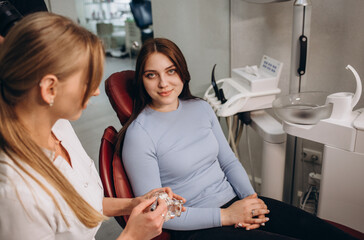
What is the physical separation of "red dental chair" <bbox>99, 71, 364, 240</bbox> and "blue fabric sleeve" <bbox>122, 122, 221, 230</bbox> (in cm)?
4

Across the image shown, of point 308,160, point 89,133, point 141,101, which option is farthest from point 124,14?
point 308,160

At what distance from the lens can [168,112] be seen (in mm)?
1413

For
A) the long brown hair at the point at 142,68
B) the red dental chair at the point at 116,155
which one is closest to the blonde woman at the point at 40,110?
the red dental chair at the point at 116,155

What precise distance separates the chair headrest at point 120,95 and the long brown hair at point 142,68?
0.02 meters

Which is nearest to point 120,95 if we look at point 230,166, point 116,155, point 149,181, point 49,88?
point 116,155

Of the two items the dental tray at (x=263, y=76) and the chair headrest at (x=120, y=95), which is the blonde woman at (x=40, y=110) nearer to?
the chair headrest at (x=120, y=95)

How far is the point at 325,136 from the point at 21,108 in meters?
1.19

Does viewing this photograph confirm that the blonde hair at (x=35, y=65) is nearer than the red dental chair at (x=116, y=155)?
Yes

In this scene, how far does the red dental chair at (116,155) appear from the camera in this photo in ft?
3.94

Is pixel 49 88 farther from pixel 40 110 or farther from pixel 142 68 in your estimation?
pixel 142 68

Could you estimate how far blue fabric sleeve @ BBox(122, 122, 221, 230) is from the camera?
1211 mm

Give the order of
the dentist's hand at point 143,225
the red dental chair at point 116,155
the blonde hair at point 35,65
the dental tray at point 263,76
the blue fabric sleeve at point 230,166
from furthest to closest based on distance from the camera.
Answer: the dental tray at point 263,76
the blue fabric sleeve at point 230,166
the red dental chair at point 116,155
the dentist's hand at point 143,225
the blonde hair at point 35,65

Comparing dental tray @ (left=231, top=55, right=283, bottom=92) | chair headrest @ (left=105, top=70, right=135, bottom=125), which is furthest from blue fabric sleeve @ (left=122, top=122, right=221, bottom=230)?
dental tray @ (left=231, top=55, right=283, bottom=92)

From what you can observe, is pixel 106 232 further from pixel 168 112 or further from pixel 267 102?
pixel 267 102
